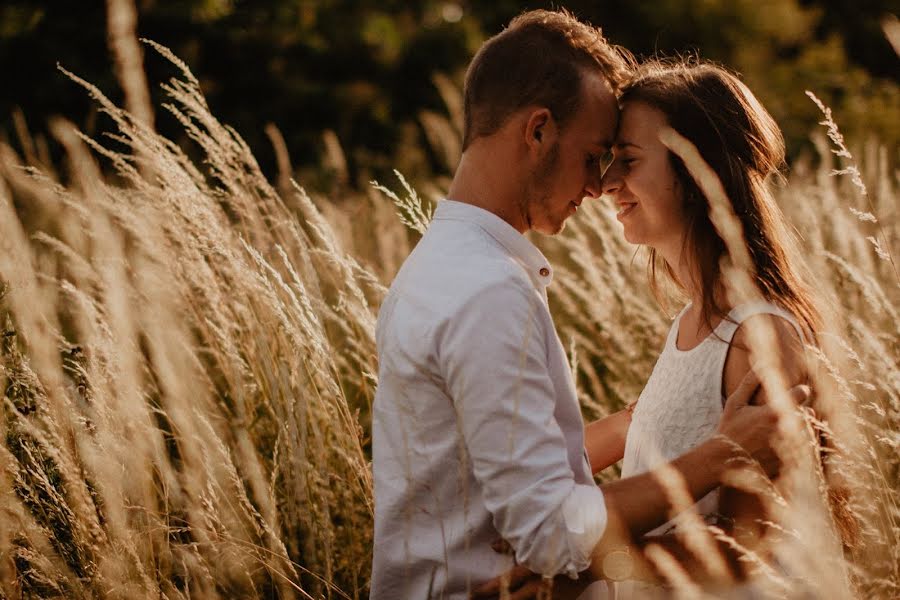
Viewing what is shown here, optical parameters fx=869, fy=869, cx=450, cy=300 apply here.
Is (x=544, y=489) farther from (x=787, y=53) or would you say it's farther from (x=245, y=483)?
(x=787, y=53)

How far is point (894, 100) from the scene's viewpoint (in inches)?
366

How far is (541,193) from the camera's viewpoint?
2.07 metres

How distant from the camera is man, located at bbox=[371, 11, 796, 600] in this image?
5.42ft

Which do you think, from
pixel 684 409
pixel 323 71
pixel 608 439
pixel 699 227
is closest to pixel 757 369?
pixel 684 409

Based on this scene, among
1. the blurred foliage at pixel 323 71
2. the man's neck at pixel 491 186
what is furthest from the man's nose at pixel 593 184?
the blurred foliage at pixel 323 71

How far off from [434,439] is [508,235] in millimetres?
489

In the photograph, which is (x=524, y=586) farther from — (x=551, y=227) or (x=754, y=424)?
(x=551, y=227)

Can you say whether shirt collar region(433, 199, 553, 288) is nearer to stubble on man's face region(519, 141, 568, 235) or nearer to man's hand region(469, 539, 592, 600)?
stubble on man's face region(519, 141, 568, 235)

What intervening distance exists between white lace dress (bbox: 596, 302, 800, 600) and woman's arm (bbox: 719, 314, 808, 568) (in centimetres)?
5

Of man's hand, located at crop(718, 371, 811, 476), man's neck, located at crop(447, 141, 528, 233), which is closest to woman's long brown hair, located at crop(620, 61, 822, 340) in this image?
man's hand, located at crop(718, 371, 811, 476)

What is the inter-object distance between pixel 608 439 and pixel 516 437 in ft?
3.46

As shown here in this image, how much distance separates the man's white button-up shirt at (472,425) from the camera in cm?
164

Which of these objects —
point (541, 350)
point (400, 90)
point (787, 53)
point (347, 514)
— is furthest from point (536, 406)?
point (787, 53)

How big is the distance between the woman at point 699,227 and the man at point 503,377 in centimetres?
15
